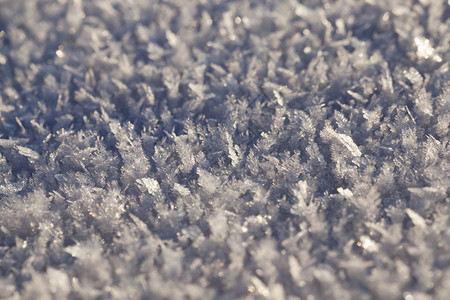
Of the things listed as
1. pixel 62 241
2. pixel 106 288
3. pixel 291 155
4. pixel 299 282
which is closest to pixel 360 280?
pixel 299 282

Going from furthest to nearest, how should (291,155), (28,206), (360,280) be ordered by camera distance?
(291,155) < (28,206) < (360,280)

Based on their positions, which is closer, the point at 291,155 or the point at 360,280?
the point at 360,280

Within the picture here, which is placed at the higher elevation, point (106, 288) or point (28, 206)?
point (28, 206)

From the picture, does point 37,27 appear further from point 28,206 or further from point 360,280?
point 360,280

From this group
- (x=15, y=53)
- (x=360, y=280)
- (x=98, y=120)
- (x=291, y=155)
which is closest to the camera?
(x=360, y=280)

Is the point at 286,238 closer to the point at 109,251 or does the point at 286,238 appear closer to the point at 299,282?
the point at 299,282

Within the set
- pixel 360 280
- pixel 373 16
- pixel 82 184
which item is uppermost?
pixel 373 16

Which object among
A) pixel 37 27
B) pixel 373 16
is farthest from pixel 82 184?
pixel 373 16
